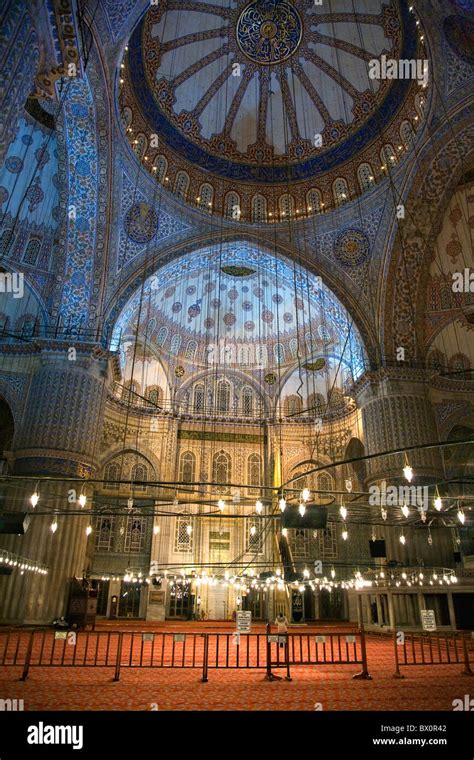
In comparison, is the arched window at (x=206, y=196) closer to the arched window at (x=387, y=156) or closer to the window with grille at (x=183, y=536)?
the arched window at (x=387, y=156)

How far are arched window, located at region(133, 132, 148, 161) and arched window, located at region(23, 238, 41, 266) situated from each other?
12.6 ft

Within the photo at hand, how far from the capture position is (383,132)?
47.6ft

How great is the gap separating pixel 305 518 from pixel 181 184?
36.9 feet

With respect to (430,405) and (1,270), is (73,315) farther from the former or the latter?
(430,405)

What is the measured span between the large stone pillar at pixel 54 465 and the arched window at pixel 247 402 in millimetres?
8185

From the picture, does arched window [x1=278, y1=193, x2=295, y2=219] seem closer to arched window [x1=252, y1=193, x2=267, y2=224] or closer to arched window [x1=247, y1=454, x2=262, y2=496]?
arched window [x1=252, y1=193, x2=267, y2=224]

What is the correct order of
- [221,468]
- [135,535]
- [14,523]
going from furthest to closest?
[221,468], [135,535], [14,523]

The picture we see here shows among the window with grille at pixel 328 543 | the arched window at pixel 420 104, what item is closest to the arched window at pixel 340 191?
the arched window at pixel 420 104

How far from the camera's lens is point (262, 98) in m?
15.9

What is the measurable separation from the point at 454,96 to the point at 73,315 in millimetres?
11235

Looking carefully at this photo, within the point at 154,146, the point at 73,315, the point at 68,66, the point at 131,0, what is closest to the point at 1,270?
the point at 73,315

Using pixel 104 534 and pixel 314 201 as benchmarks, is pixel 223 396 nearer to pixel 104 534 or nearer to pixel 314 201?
pixel 104 534

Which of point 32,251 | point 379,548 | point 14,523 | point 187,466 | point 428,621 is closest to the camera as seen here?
point 428,621

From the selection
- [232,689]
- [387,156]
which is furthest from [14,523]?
[387,156]
